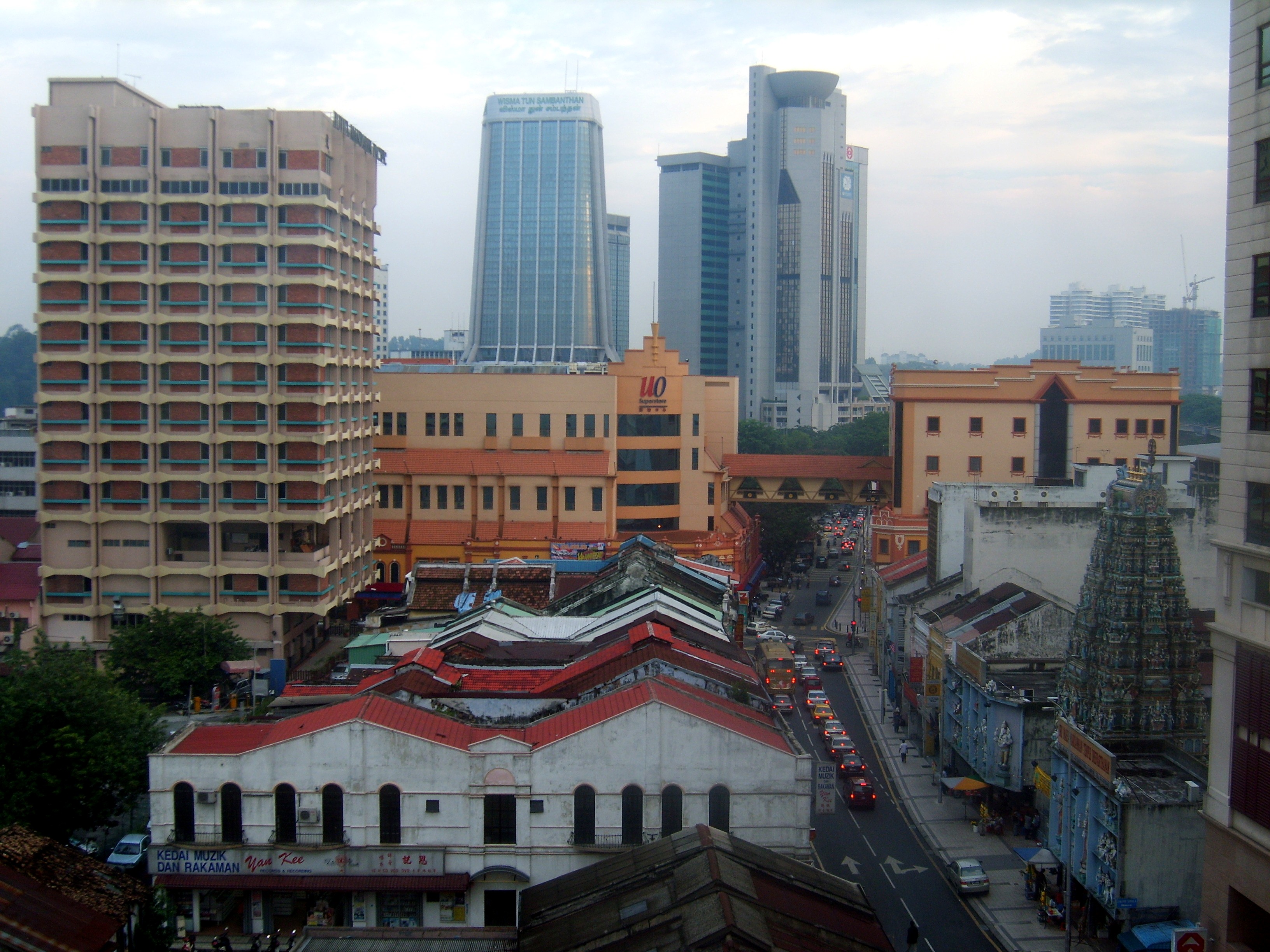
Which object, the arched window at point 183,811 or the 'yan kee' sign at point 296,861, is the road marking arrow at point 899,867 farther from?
the arched window at point 183,811

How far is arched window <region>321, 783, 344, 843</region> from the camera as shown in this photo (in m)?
30.5

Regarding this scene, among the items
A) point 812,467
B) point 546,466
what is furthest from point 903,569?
point 546,466

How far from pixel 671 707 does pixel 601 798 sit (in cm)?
300

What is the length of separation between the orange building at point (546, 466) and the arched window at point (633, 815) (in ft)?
120

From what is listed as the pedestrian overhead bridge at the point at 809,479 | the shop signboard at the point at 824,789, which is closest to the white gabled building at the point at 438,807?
the shop signboard at the point at 824,789

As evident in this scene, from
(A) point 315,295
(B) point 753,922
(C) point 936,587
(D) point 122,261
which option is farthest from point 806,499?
(B) point 753,922

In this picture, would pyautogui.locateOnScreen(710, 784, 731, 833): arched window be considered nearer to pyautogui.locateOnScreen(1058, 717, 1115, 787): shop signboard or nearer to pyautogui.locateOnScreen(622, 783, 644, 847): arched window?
pyautogui.locateOnScreen(622, 783, 644, 847): arched window

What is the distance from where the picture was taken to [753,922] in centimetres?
2309

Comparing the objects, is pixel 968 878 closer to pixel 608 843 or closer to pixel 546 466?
pixel 608 843

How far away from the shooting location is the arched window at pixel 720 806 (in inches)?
1209

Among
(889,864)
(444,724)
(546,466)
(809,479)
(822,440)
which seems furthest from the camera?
(822,440)

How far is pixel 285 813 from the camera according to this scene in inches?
1204

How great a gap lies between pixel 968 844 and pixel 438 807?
21070 millimetres

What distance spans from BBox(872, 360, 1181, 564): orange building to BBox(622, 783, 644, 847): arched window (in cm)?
5119
